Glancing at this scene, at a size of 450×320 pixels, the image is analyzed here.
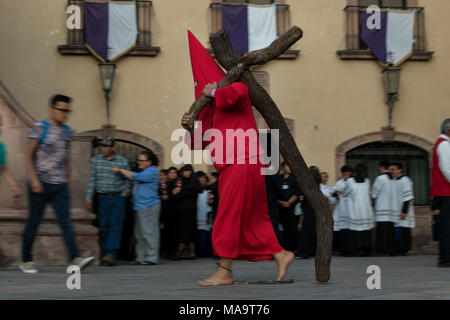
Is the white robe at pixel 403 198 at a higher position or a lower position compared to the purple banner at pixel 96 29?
lower

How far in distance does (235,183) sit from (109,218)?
4185 mm

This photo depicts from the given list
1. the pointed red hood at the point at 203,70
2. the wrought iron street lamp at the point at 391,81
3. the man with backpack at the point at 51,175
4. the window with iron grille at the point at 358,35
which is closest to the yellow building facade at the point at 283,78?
the window with iron grille at the point at 358,35

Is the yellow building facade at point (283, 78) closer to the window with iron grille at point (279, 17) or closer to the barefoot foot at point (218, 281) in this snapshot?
the window with iron grille at point (279, 17)

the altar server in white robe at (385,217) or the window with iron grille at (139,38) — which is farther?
the window with iron grille at (139,38)

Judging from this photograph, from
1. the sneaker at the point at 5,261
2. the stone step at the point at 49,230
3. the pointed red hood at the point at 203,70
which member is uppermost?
the pointed red hood at the point at 203,70

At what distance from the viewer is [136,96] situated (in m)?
15.2

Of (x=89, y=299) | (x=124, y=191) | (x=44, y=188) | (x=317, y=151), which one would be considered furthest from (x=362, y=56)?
(x=89, y=299)

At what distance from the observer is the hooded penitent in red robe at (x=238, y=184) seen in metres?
6.08

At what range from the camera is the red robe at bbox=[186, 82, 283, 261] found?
20.0 feet

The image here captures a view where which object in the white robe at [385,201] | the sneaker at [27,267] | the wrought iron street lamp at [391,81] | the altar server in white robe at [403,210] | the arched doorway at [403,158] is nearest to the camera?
the sneaker at [27,267]

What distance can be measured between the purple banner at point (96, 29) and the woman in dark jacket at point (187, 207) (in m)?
4.06

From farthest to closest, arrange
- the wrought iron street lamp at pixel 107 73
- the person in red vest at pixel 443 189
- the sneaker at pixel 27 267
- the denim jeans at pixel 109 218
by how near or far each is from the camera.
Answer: the wrought iron street lamp at pixel 107 73, the denim jeans at pixel 109 218, the person in red vest at pixel 443 189, the sneaker at pixel 27 267

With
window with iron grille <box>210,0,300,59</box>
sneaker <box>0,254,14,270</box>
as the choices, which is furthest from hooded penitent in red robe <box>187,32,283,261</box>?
window with iron grille <box>210,0,300,59</box>

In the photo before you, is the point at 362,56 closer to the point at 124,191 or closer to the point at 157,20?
the point at 157,20
